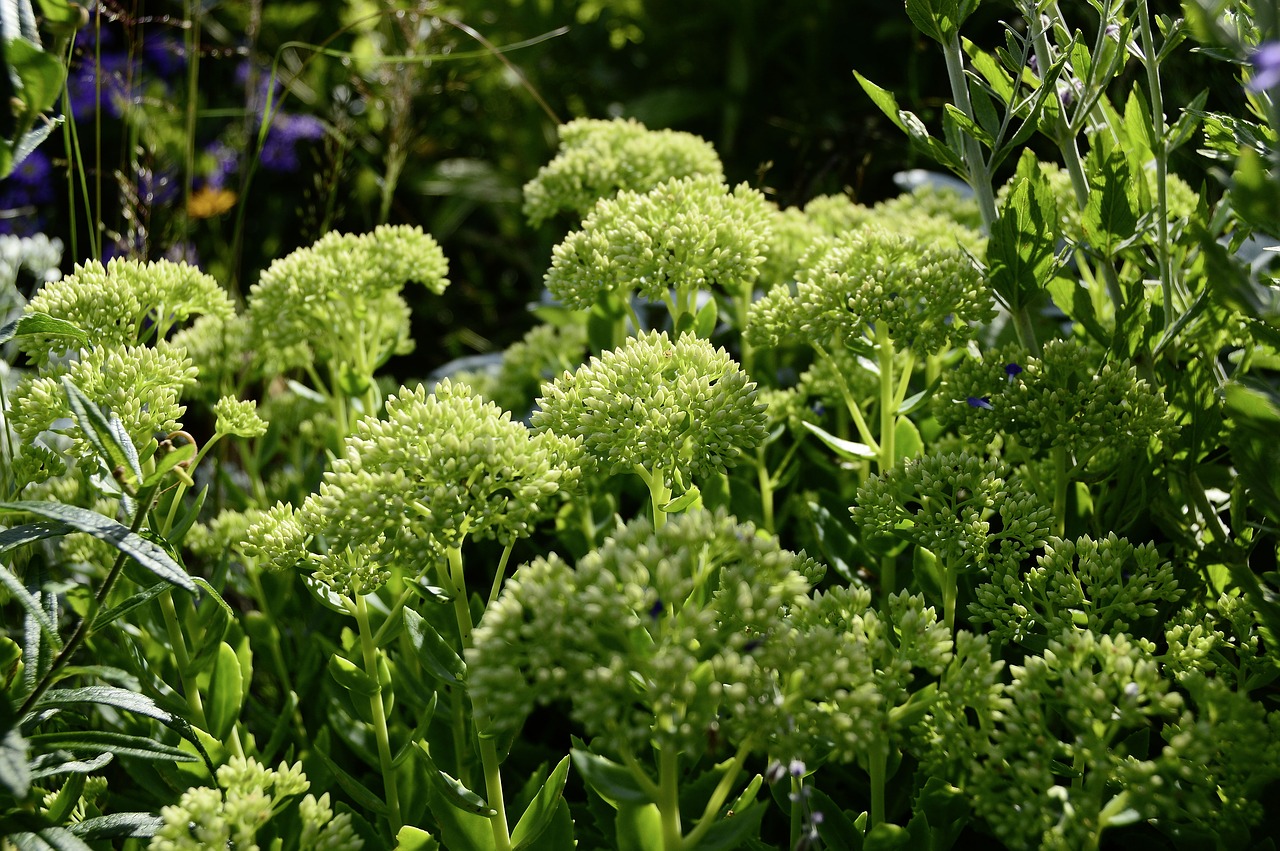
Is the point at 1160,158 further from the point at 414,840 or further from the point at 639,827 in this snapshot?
the point at 414,840

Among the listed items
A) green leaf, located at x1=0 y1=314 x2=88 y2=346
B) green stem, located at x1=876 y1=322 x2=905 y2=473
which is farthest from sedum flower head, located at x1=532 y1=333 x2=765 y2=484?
green leaf, located at x1=0 y1=314 x2=88 y2=346

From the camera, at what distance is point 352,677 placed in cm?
106

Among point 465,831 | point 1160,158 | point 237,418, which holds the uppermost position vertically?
point 1160,158

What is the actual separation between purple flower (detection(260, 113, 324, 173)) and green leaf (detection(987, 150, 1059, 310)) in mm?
3111

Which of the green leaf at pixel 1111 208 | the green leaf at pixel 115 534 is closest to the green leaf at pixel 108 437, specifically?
the green leaf at pixel 115 534

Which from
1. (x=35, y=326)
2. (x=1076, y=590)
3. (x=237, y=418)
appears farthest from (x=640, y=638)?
(x=35, y=326)

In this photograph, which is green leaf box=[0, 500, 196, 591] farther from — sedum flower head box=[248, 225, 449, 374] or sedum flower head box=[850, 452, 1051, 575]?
sedum flower head box=[850, 452, 1051, 575]

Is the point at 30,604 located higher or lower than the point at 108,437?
lower

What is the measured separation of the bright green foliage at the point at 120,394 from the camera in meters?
1.05

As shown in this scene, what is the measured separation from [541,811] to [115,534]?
48 cm

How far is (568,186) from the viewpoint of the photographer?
1.65 m

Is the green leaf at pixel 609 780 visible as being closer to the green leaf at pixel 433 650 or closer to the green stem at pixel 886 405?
the green leaf at pixel 433 650

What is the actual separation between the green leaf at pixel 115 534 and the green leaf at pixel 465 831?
36 centimetres

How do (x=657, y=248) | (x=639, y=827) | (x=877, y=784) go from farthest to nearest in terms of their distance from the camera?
(x=657, y=248)
(x=877, y=784)
(x=639, y=827)
